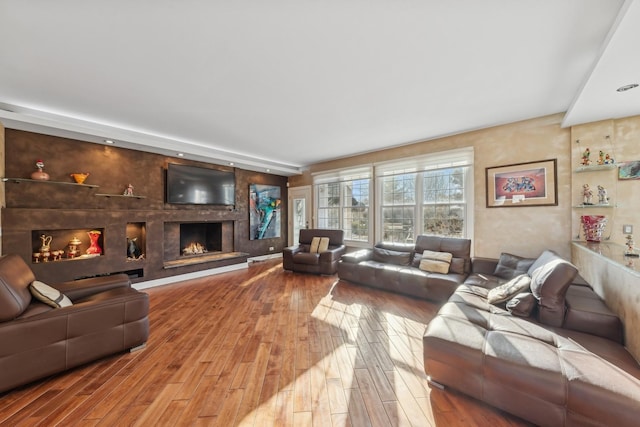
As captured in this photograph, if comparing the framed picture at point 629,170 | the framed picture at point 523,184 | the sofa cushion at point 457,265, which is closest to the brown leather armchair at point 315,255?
the sofa cushion at point 457,265

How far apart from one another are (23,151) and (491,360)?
5803 millimetres

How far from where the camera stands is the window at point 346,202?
5.44 m

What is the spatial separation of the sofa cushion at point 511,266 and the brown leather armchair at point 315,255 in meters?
2.70

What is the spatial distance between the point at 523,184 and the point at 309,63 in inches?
139

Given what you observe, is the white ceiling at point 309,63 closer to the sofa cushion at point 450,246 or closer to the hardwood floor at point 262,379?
the sofa cushion at point 450,246

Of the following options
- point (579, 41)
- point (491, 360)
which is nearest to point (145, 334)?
point (491, 360)

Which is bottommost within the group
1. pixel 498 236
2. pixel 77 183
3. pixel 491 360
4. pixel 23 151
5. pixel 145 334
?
pixel 145 334

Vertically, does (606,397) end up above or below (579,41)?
below

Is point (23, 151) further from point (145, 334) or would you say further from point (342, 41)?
point (342, 41)

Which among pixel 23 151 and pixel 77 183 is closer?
pixel 23 151

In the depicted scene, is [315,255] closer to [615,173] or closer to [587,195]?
[587,195]

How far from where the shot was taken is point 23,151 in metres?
3.28

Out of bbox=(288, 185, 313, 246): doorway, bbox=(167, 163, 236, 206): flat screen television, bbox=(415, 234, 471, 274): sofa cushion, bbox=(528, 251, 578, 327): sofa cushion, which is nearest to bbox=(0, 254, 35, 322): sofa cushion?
bbox=(167, 163, 236, 206): flat screen television

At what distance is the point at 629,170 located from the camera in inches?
110
